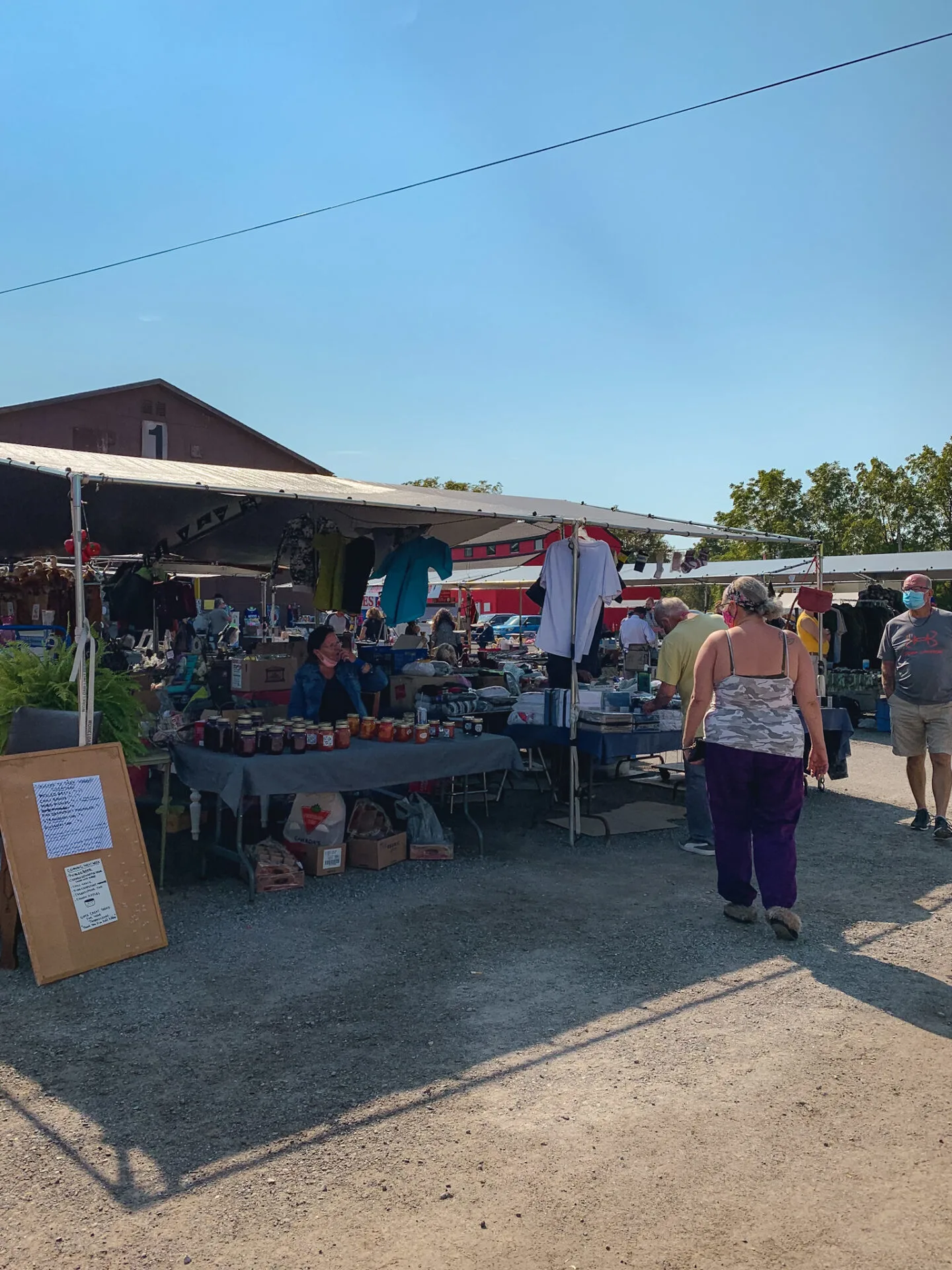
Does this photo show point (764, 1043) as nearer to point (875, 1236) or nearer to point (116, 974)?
point (875, 1236)

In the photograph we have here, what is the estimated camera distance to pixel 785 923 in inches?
194

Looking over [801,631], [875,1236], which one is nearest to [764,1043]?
[875,1236]

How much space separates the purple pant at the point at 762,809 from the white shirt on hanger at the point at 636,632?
8.72 meters

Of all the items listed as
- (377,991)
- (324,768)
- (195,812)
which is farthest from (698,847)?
(195,812)

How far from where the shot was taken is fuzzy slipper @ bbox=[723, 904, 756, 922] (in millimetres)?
5207

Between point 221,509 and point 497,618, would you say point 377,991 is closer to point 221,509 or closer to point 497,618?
point 221,509

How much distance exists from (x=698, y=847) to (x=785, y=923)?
1981 millimetres

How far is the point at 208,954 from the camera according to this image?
474 cm

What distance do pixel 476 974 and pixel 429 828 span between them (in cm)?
211

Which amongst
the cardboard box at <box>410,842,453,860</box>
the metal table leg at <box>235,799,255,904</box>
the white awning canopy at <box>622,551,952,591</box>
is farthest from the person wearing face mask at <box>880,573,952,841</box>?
the white awning canopy at <box>622,551,952,591</box>

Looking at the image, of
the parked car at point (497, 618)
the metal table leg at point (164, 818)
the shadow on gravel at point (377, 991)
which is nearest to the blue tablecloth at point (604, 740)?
the shadow on gravel at point (377, 991)

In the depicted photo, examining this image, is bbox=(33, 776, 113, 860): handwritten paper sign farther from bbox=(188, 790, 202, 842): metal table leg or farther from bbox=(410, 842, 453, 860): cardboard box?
bbox=(410, 842, 453, 860): cardboard box

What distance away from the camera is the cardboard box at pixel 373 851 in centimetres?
626

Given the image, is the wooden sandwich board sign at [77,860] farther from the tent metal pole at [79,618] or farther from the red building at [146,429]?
the red building at [146,429]
